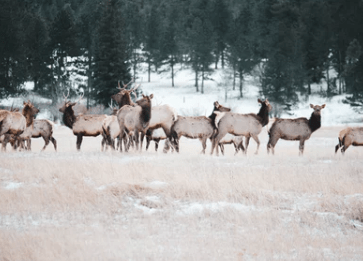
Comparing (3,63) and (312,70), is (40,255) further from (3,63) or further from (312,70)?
(312,70)

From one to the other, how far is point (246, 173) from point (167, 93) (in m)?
45.0

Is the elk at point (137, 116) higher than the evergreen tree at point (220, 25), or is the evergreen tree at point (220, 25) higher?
the evergreen tree at point (220, 25)

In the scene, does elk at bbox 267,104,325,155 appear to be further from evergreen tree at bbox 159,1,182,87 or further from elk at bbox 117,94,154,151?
evergreen tree at bbox 159,1,182,87

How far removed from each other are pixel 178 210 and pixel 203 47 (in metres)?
51.6

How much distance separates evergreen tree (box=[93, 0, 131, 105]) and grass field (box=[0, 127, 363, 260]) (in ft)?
98.7

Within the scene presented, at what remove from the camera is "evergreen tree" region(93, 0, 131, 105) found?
128 feet

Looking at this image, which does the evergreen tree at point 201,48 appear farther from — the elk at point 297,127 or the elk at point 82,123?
the elk at point 297,127

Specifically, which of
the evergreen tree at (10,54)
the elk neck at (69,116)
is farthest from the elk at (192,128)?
the evergreen tree at (10,54)

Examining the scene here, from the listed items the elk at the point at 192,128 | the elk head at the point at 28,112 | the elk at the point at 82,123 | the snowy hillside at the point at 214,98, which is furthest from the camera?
the snowy hillside at the point at 214,98

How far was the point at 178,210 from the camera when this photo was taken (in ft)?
20.8

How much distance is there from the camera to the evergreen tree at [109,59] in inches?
1540

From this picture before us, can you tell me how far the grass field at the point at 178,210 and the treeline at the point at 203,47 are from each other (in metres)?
31.1

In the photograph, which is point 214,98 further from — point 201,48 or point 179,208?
point 179,208

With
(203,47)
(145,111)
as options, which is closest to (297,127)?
(145,111)
